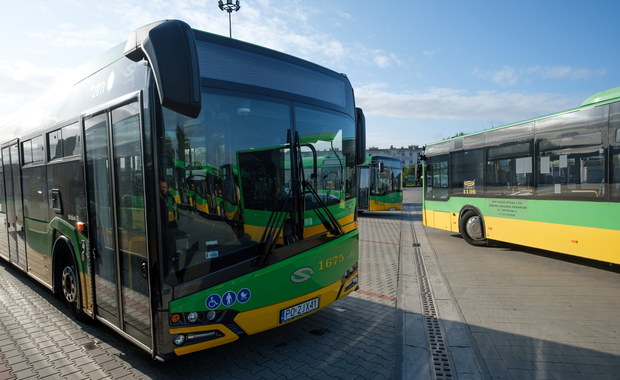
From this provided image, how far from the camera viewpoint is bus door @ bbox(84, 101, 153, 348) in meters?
3.28

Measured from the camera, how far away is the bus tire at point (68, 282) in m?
4.73

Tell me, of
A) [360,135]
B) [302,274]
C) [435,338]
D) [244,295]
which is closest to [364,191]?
[360,135]

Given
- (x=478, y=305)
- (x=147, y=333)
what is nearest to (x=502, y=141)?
(x=478, y=305)

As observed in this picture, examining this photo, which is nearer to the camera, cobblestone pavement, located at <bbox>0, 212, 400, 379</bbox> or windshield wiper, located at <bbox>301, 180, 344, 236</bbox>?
cobblestone pavement, located at <bbox>0, 212, 400, 379</bbox>

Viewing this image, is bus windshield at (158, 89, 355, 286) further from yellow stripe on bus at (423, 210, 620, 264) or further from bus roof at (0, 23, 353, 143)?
yellow stripe on bus at (423, 210, 620, 264)

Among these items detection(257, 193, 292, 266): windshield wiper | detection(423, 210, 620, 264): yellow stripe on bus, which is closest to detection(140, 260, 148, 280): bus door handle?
detection(257, 193, 292, 266): windshield wiper

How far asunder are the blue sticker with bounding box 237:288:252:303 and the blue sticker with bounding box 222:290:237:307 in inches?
1.6

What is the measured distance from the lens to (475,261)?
8.88 meters

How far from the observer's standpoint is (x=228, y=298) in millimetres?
3320

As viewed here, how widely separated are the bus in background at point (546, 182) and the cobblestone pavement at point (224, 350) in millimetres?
4549

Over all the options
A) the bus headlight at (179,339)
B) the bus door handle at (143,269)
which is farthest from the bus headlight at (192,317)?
the bus door handle at (143,269)

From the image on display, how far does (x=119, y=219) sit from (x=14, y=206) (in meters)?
4.97

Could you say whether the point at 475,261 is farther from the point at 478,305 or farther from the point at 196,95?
the point at 196,95

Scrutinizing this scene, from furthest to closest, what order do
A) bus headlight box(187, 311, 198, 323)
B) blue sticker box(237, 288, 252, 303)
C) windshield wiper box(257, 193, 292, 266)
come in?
windshield wiper box(257, 193, 292, 266), blue sticker box(237, 288, 252, 303), bus headlight box(187, 311, 198, 323)
